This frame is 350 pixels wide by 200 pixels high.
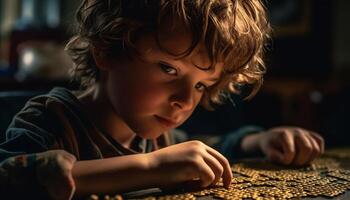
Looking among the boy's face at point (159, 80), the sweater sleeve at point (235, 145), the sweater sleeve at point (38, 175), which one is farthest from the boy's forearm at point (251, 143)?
the sweater sleeve at point (38, 175)

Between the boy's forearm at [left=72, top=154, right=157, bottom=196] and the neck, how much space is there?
0.30 m

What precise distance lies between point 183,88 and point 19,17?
4.43 meters

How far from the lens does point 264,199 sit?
707mm

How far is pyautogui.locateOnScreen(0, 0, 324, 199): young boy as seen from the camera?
70 centimetres

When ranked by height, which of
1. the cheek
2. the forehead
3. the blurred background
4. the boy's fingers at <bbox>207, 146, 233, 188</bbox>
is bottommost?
the blurred background

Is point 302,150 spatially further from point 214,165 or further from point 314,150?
point 214,165

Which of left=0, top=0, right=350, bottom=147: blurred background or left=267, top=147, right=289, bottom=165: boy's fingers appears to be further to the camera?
left=0, top=0, right=350, bottom=147: blurred background

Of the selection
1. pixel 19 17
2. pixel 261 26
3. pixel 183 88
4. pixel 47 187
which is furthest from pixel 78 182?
pixel 19 17

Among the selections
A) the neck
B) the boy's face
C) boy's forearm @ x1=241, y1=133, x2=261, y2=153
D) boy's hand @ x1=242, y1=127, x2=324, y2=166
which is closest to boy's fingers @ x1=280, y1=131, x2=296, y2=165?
boy's hand @ x1=242, y1=127, x2=324, y2=166

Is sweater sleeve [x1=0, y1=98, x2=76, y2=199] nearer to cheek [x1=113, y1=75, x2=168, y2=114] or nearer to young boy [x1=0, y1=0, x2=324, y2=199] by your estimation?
young boy [x1=0, y1=0, x2=324, y2=199]

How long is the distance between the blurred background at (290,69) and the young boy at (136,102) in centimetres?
72

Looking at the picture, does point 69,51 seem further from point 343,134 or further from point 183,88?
point 343,134

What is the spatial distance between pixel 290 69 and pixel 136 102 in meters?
2.68

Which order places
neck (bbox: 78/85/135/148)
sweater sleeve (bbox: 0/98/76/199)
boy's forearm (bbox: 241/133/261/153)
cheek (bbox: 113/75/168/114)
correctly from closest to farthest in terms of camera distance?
1. sweater sleeve (bbox: 0/98/76/199)
2. cheek (bbox: 113/75/168/114)
3. neck (bbox: 78/85/135/148)
4. boy's forearm (bbox: 241/133/261/153)
